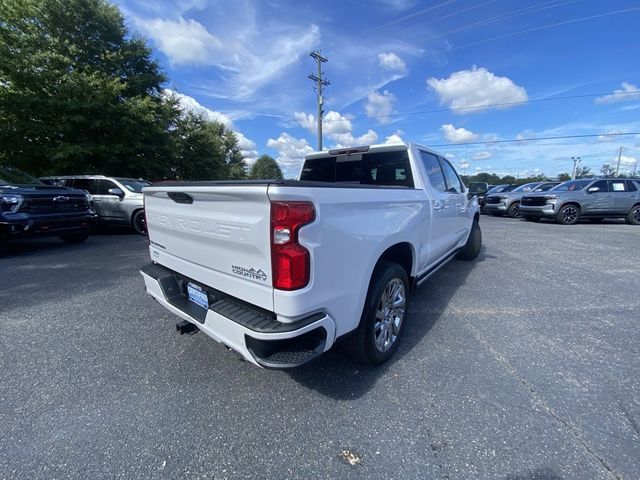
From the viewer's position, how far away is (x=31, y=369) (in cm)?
250

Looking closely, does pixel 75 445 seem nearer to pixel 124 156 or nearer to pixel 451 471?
pixel 451 471

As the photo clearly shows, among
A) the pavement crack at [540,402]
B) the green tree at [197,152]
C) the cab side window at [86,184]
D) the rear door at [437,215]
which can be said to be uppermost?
the green tree at [197,152]

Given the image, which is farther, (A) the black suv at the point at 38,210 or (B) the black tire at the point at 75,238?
(B) the black tire at the point at 75,238

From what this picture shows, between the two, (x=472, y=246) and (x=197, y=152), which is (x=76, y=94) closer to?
(x=197, y=152)

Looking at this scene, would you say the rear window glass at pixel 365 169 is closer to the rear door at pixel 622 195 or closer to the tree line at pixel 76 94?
the rear door at pixel 622 195

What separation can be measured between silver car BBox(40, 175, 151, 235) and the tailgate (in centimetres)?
720

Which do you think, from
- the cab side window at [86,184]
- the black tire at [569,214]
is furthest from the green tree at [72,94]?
the black tire at [569,214]

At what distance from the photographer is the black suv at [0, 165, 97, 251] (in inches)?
227

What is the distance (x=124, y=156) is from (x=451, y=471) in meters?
17.8

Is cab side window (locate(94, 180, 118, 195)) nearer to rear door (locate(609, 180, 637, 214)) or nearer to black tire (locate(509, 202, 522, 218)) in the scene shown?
black tire (locate(509, 202, 522, 218))

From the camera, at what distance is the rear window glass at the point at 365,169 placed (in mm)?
3564

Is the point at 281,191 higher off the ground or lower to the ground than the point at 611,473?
higher

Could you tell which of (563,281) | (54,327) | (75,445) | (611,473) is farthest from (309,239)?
(563,281)

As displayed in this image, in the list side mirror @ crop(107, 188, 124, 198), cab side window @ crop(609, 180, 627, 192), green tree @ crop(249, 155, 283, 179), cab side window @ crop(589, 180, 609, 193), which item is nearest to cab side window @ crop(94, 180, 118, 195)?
side mirror @ crop(107, 188, 124, 198)
